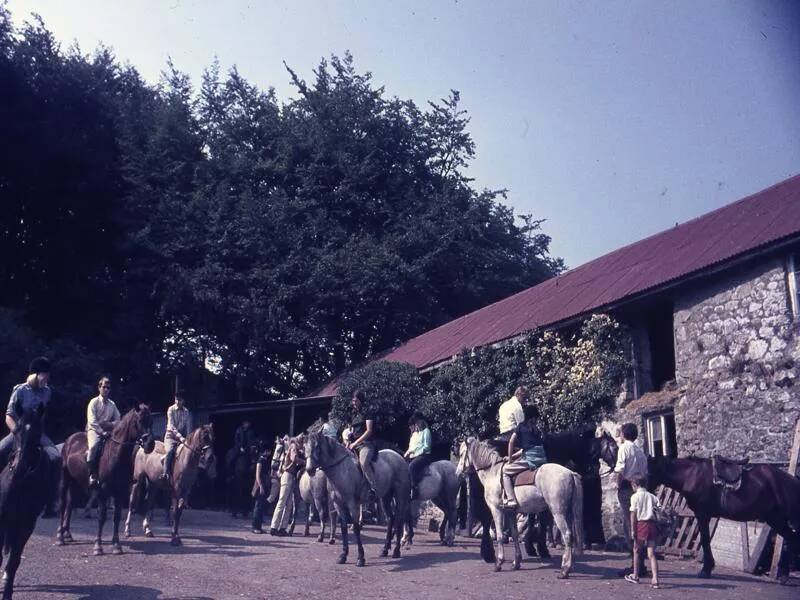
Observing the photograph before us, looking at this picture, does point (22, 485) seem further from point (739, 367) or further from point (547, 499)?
point (739, 367)

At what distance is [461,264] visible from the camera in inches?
1321

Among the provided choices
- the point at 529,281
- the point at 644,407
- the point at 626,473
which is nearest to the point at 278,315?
the point at 529,281

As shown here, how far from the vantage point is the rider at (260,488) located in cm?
1719

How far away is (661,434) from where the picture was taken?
1622 centimetres

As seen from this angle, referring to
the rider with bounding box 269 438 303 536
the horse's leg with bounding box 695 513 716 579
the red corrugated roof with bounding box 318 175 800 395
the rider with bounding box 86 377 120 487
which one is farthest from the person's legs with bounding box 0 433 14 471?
the red corrugated roof with bounding box 318 175 800 395

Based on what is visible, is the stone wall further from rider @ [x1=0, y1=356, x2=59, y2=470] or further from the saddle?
rider @ [x1=0, y1=356, x2=59, y2=470]

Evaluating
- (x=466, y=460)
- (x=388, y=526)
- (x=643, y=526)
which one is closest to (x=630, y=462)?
(x=643, y=526)

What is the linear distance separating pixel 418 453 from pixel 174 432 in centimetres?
478

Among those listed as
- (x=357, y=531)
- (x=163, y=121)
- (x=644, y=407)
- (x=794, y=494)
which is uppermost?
(x=163, y=121)

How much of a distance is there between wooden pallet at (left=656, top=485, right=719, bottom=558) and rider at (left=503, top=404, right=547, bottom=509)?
2.77 m

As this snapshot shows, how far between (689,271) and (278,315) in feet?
60.3

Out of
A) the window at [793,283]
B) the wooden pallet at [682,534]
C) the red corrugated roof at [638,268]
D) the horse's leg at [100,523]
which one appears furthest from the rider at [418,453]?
the window at [793,283]

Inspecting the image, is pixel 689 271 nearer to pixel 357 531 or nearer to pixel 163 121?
pixel 357 531

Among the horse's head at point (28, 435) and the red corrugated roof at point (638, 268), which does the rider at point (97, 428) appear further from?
the red corrugated roof at point (638, 268)
